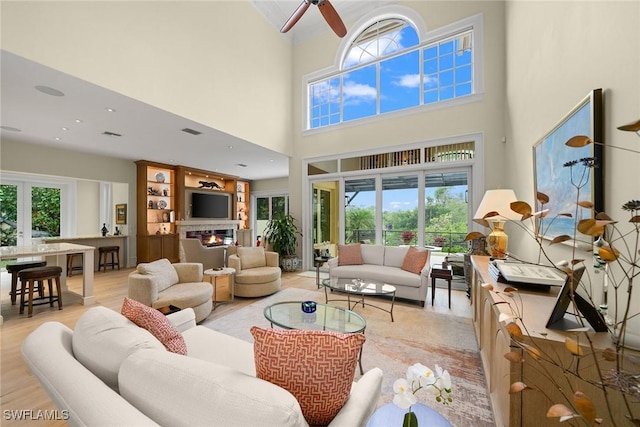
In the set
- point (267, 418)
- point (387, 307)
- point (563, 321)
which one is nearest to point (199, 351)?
point (267, 418)

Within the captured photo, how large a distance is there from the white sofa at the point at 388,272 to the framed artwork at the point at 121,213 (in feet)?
19.6

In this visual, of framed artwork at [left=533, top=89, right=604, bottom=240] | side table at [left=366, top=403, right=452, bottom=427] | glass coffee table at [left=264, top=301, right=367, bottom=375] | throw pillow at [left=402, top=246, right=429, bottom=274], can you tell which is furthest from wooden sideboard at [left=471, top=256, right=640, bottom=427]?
throw pillow at [left=402, top=246, right=429, bottom=274]

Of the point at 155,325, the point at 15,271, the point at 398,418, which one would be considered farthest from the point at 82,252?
the point at 398,418

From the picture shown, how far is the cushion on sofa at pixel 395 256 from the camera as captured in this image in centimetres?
431

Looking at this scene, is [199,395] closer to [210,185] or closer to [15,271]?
[15,271]

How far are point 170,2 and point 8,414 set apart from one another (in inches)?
191

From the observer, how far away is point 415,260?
157 inches

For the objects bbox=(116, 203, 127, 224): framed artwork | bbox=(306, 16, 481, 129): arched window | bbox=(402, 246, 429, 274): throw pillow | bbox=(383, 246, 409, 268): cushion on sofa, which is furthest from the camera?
bbox=(116, 203, 127, 224): framed artwork

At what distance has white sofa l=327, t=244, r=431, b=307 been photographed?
3730mm

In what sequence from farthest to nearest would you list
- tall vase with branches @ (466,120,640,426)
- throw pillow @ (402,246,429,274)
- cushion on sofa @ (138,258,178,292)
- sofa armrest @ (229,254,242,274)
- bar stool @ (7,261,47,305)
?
sofa armrest @ (229,254,242,274), throw pillow @ (402,246,429,274), bar stool @ (7,261,47,305), cushion on sofa @ (138,258,178,292), tall vase with branches @ (466,120,640,426)

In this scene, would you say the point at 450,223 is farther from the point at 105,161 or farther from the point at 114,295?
the point at 105,161

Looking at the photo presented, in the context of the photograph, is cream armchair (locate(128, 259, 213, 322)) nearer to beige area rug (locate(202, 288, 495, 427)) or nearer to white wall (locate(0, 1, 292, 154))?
beige area rug (locate(202, 288, 495, 427))

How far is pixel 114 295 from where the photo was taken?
14.0 ft

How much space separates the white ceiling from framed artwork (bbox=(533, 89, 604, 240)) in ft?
14.7
